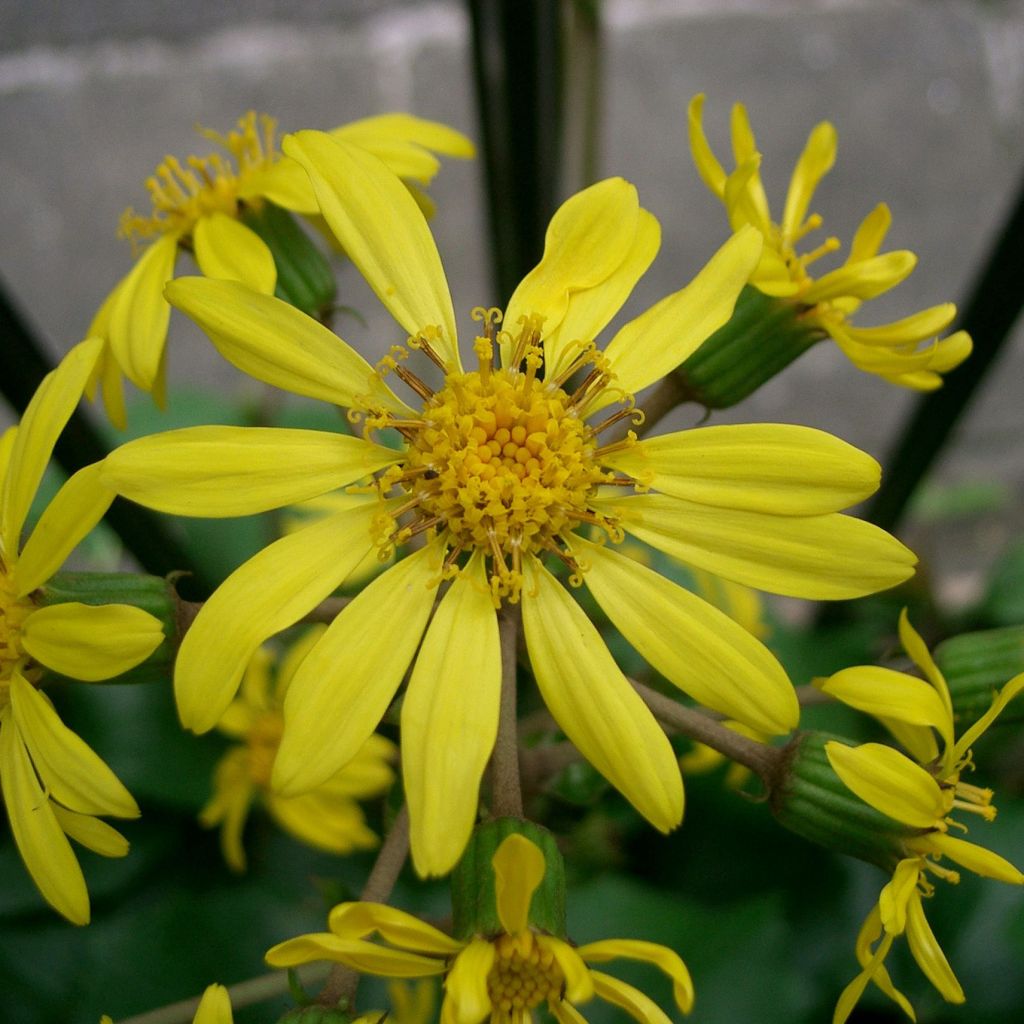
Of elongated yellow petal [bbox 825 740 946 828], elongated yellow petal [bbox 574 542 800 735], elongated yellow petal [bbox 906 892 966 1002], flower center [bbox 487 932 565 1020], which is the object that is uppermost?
elongated yellow petal [bbox 574 542 800 735]

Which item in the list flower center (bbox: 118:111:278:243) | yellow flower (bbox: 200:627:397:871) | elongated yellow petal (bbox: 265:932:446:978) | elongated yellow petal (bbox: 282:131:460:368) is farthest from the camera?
yellow flower (bbox: 200:627:397:871)

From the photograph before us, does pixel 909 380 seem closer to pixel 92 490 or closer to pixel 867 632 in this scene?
pixel 92 490

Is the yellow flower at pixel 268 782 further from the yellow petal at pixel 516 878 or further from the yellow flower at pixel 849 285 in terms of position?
the yellow flower at pixel 849 285

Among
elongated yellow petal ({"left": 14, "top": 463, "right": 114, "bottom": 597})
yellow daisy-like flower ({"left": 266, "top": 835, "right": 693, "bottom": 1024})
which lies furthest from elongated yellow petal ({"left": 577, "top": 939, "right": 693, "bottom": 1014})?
elongated yellow petal ({"left": 14, "top": 463, "right": 114, "bottom": 597})

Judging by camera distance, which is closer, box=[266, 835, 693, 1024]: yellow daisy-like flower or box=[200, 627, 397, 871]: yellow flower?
box=[266, 835, 693, 1024]: yellow daisy-like flower

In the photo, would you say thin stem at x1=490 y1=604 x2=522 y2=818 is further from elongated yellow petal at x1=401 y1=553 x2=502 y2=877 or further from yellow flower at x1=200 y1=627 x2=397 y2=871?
yellow flower at x1=200 y1=627 x2=397 y2=871
